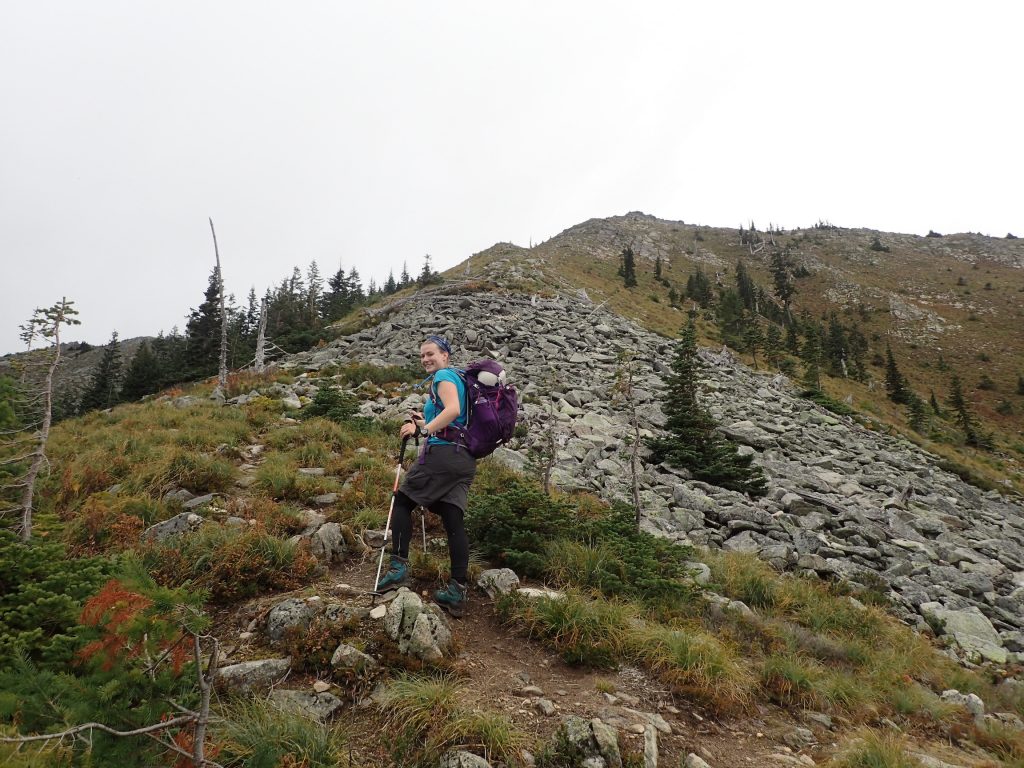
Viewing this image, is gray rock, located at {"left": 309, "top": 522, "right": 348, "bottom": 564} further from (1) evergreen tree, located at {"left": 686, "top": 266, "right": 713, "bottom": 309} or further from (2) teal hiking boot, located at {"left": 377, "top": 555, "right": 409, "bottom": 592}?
(1) evergreen tree, located at {"left": 686, "top": 266, "right": 713, "bottom": 309}

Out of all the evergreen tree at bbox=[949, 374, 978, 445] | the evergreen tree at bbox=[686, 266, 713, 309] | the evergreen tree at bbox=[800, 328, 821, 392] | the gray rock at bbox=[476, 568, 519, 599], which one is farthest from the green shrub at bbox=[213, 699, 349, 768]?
the evergreen tree at bbox=[686, 266, 713, 309]

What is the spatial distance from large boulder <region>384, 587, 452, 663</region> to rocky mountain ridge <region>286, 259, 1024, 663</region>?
528cm

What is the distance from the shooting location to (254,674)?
3416 millimetres

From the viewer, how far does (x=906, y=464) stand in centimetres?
1617

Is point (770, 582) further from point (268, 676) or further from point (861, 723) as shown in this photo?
point (268, 676)

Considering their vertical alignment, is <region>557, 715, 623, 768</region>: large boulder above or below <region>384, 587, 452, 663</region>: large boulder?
below

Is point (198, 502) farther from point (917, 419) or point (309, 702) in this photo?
point (917, 419)

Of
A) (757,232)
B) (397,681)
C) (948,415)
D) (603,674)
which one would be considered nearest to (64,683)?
(397,681)

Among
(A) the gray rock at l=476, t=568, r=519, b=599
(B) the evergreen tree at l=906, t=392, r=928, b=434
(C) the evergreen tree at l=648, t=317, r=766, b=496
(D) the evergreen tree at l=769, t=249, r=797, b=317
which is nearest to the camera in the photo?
(A) the gray rock at l=476, t=568, r=519, b=599

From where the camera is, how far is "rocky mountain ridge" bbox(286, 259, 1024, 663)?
7867mm

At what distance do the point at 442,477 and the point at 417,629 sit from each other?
123cm

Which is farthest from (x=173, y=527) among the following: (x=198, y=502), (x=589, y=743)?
(x=589, y=743)

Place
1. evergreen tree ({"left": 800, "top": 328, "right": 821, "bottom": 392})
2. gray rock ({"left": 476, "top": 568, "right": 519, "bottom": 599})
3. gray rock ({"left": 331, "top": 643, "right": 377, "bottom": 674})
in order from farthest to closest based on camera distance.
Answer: evergreen tree ({"left": 800, "top": 328, "right": 821, "bottom": 392})
gray rock ({"left": 476, "top": 568, "right": 519, "bottom": 599})
gray rock ({"left": 331, "top": 643, "right": 377, "bottom": 674})

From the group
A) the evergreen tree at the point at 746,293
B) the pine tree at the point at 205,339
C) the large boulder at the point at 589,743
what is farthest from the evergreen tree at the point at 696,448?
the evergreen tree at the point at 746,293
